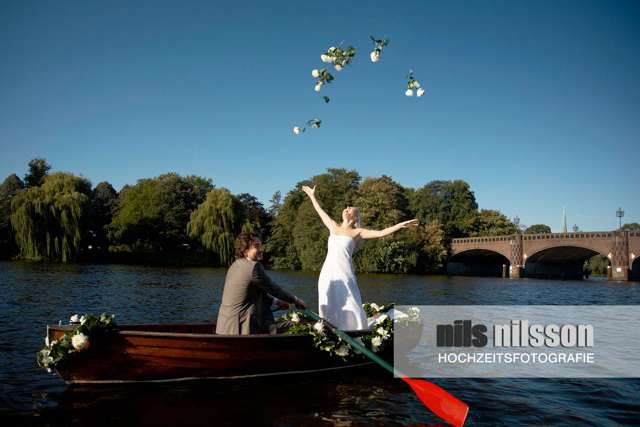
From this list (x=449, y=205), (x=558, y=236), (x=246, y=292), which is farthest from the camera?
(x=449, y=205)

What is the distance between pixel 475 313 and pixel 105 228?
156 feet

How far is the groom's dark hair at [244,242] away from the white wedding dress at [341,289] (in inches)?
60.6

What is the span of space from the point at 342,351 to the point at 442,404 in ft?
6.65

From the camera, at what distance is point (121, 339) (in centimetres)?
652

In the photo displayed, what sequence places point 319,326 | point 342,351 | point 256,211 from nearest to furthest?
point 319,326 < point 342,351 < point 256,211

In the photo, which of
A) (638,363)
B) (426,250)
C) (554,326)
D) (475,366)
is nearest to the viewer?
(475,366)

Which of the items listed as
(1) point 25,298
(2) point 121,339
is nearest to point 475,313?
(2) point 121,339

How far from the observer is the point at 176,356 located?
6.79 metres

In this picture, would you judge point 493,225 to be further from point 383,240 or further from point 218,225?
point 218,225

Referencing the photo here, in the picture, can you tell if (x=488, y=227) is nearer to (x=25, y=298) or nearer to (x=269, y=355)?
(x=25, y=298)

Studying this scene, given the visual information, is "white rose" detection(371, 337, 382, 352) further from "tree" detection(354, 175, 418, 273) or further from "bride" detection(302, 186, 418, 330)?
"tree" detection(354, 175, 418, 273)

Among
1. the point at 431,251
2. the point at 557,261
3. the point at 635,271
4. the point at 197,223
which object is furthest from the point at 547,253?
the point at 197,223

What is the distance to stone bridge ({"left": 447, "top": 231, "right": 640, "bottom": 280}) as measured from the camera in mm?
47094

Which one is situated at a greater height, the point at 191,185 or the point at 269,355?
the point at 191,185
